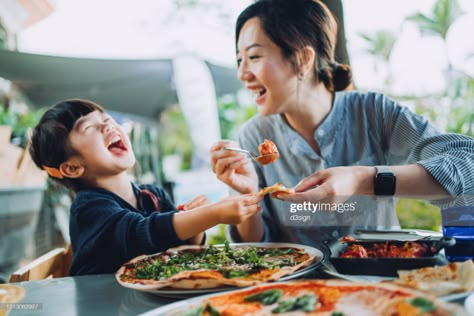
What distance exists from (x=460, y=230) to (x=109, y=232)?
3.01 ft

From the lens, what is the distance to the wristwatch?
1.18m

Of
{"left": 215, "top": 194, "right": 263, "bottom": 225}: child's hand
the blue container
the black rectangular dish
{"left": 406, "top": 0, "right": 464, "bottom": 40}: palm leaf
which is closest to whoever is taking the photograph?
the black rectangular dish

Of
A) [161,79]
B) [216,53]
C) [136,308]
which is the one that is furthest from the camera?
[161,79]

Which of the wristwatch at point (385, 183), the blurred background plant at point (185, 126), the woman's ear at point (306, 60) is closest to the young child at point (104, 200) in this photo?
the blurred background plant at point (185, 126)

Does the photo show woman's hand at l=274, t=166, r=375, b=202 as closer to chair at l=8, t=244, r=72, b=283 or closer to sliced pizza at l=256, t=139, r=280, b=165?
sliced pizza at l=256, t=139, r=280, b=165

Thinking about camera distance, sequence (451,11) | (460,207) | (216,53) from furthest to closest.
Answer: (216,53) → (451,11) → (460,207)

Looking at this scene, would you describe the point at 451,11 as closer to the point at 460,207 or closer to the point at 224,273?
the point at 460,207

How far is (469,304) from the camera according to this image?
760 millimetres

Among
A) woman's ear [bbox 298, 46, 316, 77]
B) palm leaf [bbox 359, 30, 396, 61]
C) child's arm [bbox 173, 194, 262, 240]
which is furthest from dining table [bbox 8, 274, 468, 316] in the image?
palm leaf [bbox 359, 30, 396, 61]

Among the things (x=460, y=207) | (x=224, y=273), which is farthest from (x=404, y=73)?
(x=224, y=273)

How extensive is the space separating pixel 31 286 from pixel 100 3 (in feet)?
3.44

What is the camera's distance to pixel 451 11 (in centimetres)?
131

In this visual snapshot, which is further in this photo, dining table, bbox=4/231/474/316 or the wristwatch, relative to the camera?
the wristwatch

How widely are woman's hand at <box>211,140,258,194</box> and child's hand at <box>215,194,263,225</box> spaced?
202 mm
